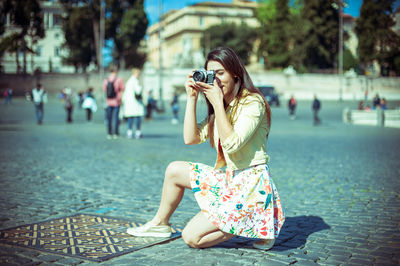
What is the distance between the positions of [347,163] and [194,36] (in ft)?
304

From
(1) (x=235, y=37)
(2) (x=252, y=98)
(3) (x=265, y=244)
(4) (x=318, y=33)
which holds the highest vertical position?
(1) (x=235, y=37)

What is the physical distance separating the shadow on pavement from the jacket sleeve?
0.86 m

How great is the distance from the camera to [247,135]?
3518 millimetres

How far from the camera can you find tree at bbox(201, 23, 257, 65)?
3219 inches

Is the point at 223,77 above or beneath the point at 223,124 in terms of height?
above

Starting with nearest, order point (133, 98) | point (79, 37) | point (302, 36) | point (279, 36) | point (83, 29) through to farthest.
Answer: point (133, 98)
point (83, 29)
point (79, 37)
point (302, 36)
point (279, 36)

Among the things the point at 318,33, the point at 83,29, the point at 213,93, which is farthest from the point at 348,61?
the point at 213,93

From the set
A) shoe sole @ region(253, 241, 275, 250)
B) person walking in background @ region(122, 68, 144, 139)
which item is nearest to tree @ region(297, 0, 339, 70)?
person walking in background @ region(122, 68, 144, 139)

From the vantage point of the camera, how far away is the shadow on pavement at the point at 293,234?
3.93 metres

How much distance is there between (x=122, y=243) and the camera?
3.90 metres

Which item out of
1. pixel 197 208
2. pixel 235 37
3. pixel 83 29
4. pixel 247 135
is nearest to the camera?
pixel 247 135

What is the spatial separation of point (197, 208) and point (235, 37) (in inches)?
3128

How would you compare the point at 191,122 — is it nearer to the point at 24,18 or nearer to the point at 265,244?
the point at 265,244

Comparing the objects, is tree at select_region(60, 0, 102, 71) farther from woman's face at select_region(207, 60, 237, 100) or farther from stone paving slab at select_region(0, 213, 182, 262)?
woman's face at select_region(207, 60, 237, 100)
